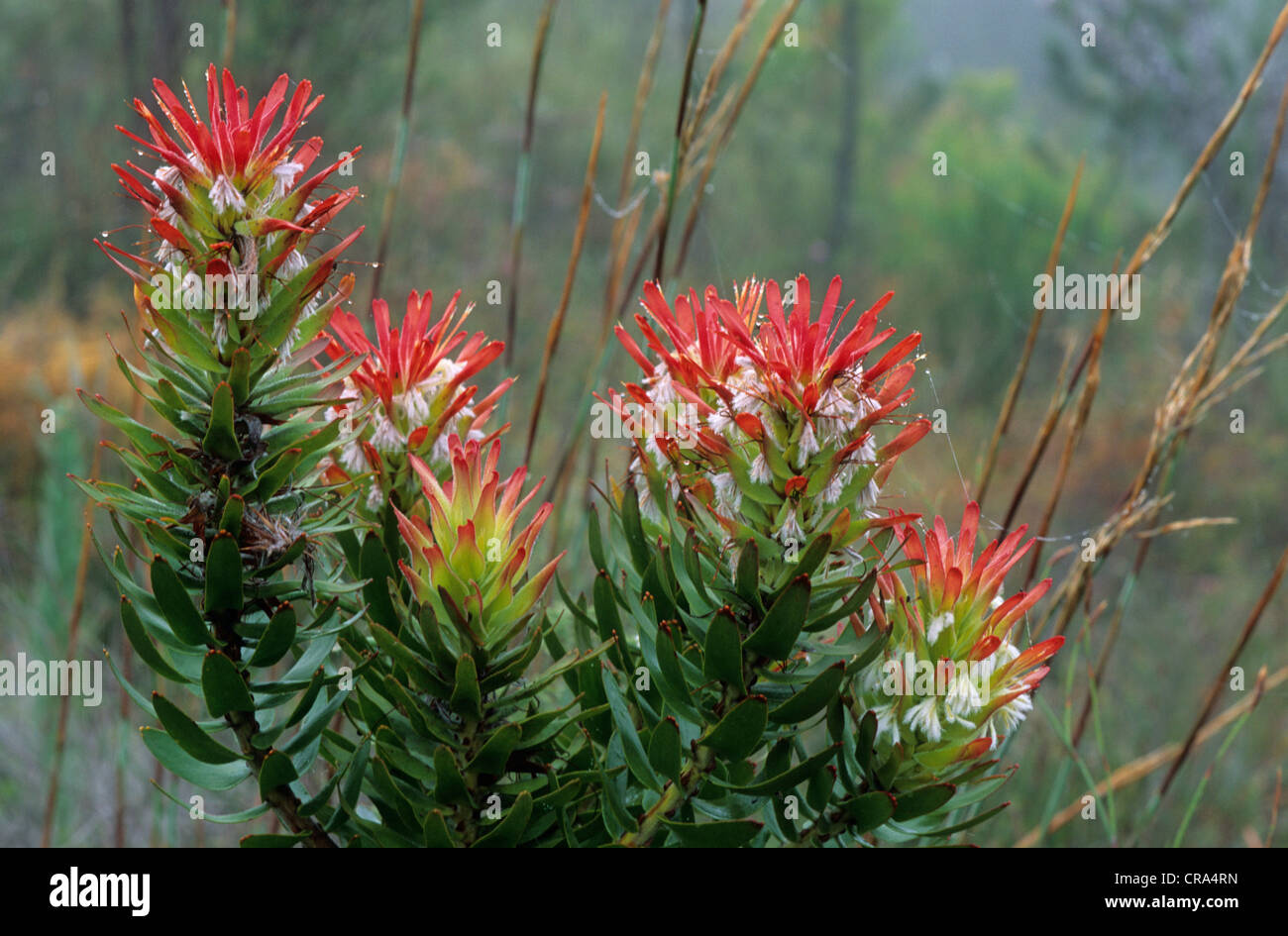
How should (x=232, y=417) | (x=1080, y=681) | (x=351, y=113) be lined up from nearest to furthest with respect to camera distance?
1. (x=232, y=417)
2. (x=1080, y=681)
3. (x=351, y=113)

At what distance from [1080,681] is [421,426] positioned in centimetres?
337

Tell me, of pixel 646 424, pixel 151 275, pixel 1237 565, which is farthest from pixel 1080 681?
pixel 151 275

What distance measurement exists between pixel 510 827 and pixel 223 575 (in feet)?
0.78

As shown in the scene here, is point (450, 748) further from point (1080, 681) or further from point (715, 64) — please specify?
point (1080, 681)

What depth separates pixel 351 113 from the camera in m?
5.05

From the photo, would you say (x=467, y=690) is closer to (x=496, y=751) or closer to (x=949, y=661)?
(x=496, y=751)

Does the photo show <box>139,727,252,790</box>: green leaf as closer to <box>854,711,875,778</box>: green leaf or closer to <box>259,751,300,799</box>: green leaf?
<box>259,751,300,799</box>: green leaf

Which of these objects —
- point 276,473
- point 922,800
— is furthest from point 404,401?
point 922,800

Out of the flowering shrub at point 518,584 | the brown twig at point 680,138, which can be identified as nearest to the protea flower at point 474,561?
the flowering shrub at point 518,584

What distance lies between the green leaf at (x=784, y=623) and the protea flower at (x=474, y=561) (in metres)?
0.14

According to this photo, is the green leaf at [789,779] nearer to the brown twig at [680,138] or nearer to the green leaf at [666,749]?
the green leaf at [666,749]

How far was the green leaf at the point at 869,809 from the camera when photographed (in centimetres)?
62

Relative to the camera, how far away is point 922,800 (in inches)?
25.0

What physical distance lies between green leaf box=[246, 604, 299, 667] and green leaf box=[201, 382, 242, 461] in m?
0.10
